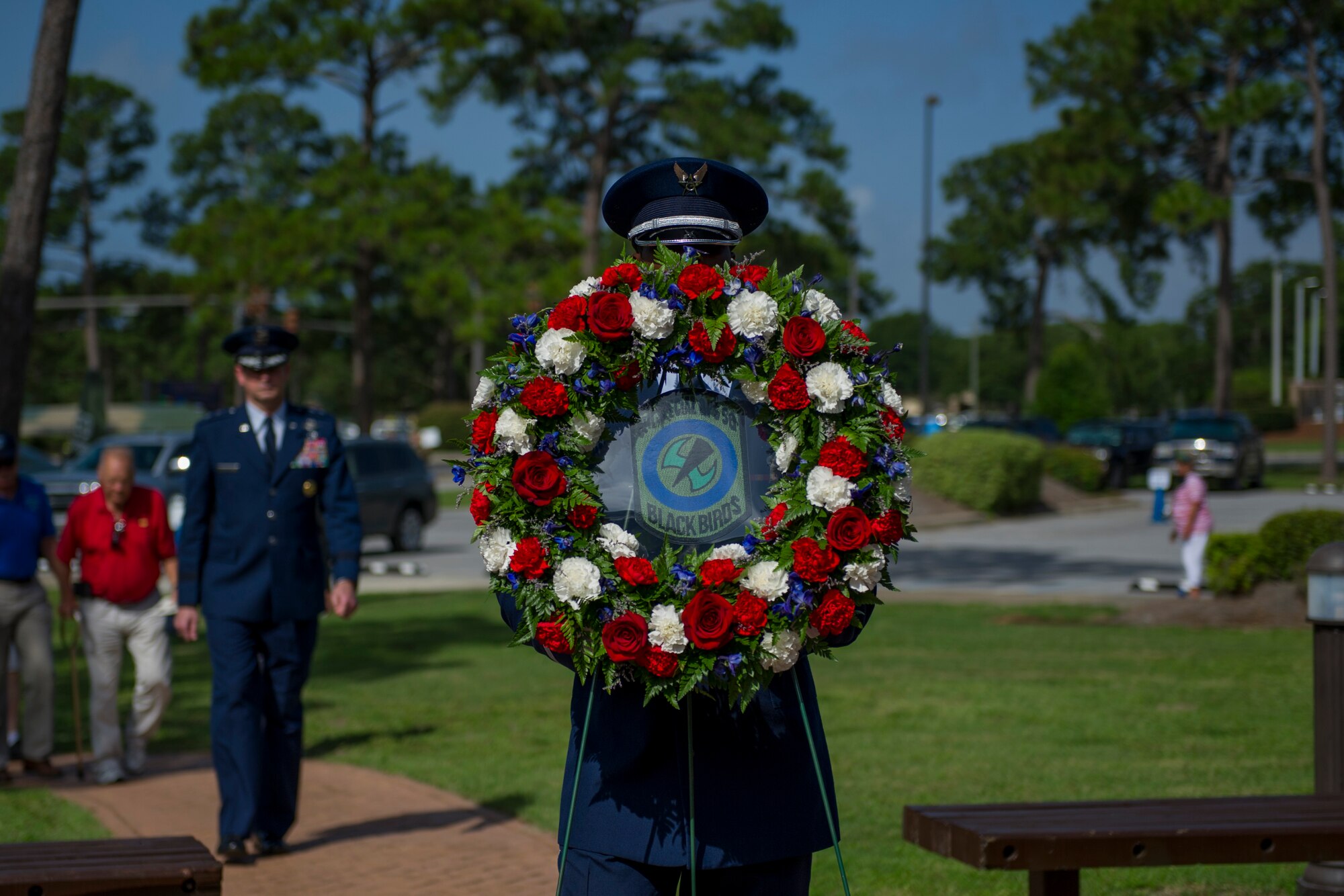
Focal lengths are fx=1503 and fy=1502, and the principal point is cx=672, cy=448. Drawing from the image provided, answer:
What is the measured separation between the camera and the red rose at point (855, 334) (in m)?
3.02

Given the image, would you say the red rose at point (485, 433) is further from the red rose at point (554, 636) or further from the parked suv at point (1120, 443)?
the parked suv at point (1120, 443)

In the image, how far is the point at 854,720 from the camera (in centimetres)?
915

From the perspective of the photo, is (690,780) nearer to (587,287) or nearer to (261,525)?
(587,287)

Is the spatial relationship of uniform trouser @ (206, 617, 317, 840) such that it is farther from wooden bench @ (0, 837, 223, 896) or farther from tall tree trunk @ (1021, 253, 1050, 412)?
tall tree trunk @ (1021, 253, 1050, 412)

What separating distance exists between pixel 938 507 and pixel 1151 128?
17757mm

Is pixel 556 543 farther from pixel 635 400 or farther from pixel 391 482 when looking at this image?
pixel 391 482

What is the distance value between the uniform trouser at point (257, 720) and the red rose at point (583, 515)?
11.5 ft

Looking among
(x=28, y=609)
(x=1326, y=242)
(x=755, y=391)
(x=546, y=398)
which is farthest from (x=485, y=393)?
(x=1326, y=242)

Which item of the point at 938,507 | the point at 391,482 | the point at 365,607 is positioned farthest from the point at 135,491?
the point at 938,507

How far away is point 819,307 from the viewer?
120 inches

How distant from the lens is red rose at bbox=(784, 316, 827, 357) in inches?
115

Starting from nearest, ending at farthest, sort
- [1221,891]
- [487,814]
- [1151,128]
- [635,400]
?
[635,400] < [1221,891] < [487,814] < [1151,128]

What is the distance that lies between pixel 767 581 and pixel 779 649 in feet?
0.42

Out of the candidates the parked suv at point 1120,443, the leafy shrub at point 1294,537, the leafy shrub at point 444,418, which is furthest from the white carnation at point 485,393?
the leafy shrub at point 444,418
